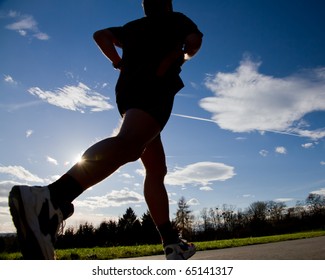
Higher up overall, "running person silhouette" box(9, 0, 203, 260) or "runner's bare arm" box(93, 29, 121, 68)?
"runner's bare arm" box(93, 29, 121, 68)

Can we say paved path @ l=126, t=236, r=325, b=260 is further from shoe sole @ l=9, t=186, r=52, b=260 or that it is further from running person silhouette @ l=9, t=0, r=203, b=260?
shoe sole @ l=9, t=186, r=52, b=260

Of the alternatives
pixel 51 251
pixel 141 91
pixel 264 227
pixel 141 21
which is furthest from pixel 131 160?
pixel 264 227

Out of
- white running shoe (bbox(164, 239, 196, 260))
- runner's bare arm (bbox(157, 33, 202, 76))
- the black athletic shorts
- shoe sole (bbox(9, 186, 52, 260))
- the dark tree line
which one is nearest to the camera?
shoe sole (bbox(9, 186, 52, 260))

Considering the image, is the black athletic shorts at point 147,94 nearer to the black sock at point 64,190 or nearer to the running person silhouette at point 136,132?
the running person silhouette at point 136,132

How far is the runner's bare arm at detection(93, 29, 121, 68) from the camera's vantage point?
6.88 ft

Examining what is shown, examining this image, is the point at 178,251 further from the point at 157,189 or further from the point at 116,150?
the point at 116,150

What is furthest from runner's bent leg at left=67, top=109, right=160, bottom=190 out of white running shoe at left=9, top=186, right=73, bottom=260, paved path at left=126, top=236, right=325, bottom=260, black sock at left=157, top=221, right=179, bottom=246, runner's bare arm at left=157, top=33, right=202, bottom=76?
paved path at left=126, top=236, right=325, bottom=260

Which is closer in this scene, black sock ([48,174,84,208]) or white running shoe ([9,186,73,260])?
white running shoe ([9,186,73,260])

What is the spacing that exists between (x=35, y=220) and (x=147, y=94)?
90 cm

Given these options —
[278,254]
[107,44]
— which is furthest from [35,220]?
[278,254]

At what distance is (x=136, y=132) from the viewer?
1.64 m

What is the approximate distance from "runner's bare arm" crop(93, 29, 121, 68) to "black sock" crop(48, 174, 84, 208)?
3.27 ft
